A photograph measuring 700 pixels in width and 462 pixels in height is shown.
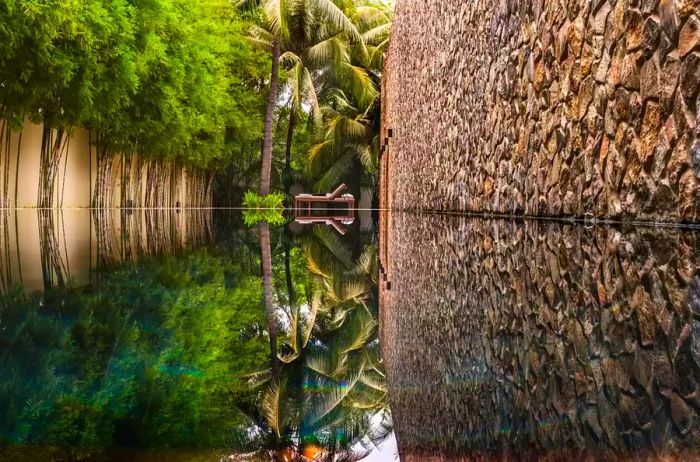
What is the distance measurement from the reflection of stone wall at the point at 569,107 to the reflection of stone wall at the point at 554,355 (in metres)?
0.43

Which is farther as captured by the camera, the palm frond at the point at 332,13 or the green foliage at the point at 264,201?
the green foliage at the point at 264,201

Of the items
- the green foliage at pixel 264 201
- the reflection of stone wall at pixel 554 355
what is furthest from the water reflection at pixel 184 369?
the green foliage at pixel 264 201

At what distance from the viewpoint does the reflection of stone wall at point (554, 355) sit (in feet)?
3.00

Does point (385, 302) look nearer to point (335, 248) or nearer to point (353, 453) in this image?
point (353, 453)

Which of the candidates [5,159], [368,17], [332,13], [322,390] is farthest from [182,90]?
[322,390]

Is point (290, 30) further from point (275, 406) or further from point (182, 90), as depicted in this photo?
point (275, 406)

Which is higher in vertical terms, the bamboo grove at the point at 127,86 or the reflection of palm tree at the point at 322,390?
the bamboo grove at the point at 127,86

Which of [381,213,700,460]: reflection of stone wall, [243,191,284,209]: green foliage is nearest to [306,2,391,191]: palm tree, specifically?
[243,191,284,209]: green foliage

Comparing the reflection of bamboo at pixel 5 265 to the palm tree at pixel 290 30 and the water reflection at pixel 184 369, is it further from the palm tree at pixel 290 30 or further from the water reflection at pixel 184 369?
the palm tree at pixel 290 30

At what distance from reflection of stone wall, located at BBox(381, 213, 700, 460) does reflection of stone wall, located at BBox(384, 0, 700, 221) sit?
0.43 metres

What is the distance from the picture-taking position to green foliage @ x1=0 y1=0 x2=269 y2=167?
26.9ft

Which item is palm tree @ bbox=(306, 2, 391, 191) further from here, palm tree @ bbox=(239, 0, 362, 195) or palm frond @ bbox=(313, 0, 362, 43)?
palm frond @ bbox=(313, 0, 362, 43)

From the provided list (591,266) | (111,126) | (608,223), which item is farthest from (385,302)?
(111,126)

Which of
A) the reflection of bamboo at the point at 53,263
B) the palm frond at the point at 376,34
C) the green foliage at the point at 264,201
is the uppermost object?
the palm frond at the point at 376,34
